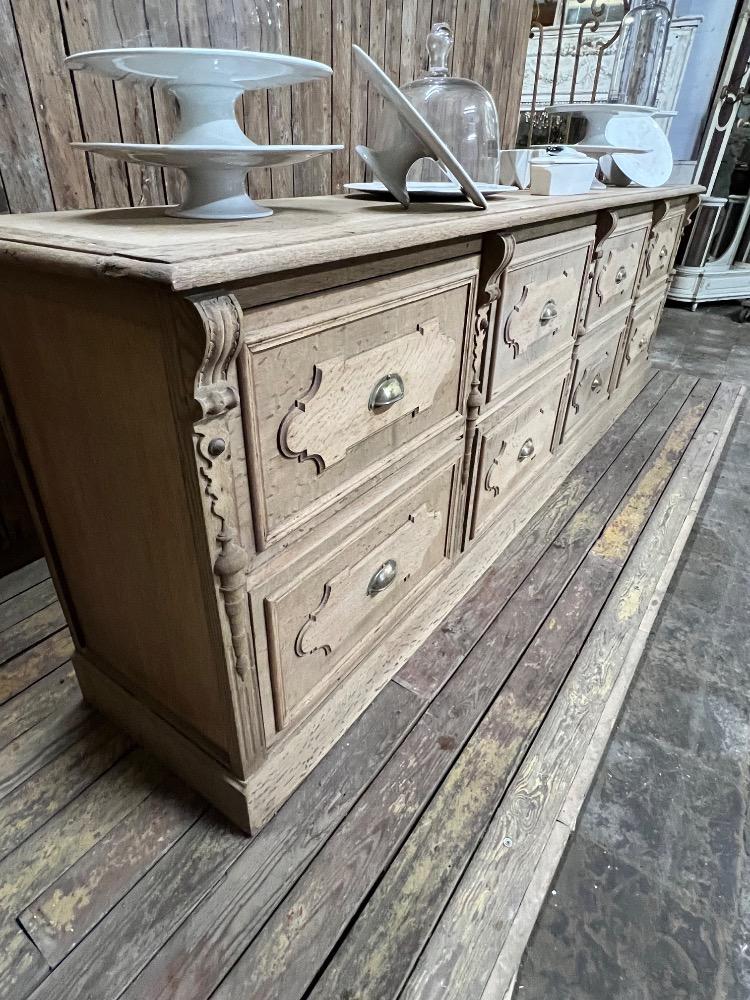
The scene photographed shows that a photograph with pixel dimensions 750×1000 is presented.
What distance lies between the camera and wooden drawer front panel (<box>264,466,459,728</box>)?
937 mm

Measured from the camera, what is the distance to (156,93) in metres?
1.25

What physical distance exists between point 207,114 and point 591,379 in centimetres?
162

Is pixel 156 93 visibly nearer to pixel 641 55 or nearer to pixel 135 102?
pixel 135 102

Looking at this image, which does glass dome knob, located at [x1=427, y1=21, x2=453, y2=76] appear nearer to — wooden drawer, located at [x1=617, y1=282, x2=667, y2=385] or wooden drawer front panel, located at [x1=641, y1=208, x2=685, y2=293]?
wooden drawer front panel, located at [x1=641, y1=208, x2=685, y2=293]

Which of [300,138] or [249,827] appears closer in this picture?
[249,827]

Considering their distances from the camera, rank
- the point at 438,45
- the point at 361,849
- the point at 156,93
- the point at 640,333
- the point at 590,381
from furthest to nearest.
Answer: the point at 640,333
the point at 590,381
the point at 438,45
the point at 156,93
the point at 361,849

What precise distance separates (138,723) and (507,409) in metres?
1.05

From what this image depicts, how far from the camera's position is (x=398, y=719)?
1.21m

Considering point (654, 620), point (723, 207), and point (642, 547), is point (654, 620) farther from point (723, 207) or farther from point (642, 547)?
point (723, 207)

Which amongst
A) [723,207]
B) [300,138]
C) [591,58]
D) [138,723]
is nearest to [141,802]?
[138,723]

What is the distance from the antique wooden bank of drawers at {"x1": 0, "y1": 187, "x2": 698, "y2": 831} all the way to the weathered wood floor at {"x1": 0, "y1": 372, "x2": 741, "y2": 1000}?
0.26 ft

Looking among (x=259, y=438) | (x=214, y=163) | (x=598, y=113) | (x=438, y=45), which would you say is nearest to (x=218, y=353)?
(x=259, y=438)

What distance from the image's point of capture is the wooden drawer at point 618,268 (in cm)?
179

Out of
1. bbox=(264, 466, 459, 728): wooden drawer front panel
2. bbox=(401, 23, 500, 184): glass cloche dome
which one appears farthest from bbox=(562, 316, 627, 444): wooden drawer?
bbox=(264, 466, 459, 728): wooden drawer front panel
